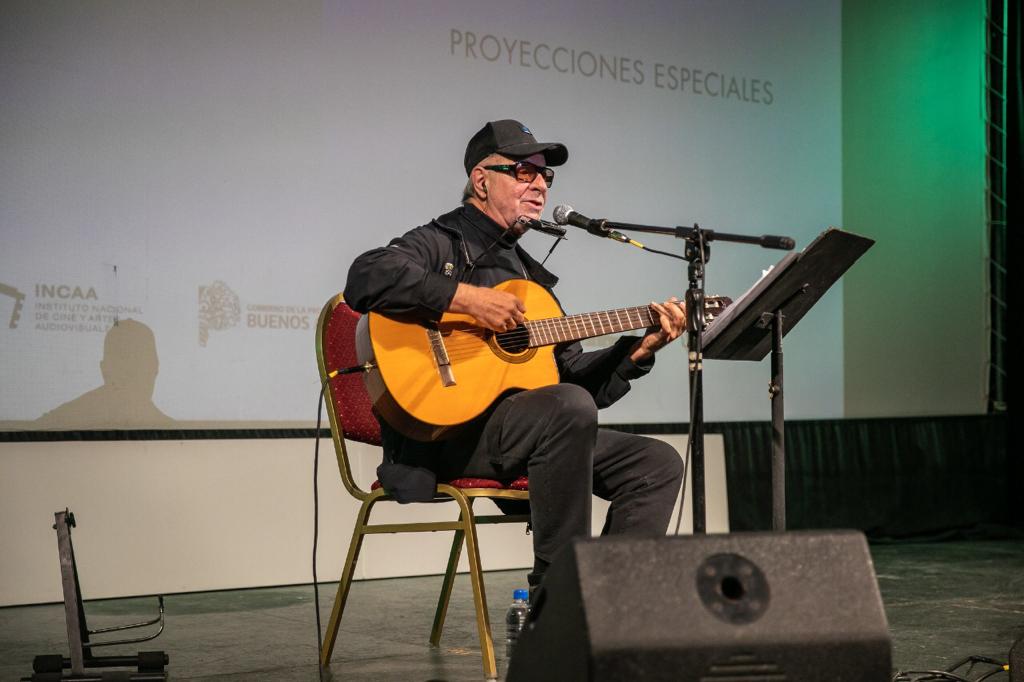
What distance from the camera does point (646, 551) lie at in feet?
4.98

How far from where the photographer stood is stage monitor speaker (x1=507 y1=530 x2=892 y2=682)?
145 centimetres

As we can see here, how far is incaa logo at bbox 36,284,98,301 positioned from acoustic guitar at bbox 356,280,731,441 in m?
1.61

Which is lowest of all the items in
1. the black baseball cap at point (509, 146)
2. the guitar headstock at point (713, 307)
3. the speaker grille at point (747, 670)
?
the speaker grille at point (747, 670)

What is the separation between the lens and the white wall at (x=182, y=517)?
3.90m

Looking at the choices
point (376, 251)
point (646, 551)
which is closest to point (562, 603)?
point (646, 551)

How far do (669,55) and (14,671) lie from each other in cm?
382

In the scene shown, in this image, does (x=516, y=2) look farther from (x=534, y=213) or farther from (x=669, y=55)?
(x=534, y=213)

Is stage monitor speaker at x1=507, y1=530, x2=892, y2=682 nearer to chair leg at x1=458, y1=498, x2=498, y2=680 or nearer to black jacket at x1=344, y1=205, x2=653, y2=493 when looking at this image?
chair leg at x1=458, y1=498, x2=498, y2=680

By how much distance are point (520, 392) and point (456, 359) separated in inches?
6.9

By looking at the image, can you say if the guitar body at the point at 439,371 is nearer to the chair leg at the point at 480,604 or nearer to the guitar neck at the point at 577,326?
the guitar neck at the point at 577,326

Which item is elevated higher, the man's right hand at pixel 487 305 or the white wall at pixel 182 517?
the man's right hand at pixel 487 305

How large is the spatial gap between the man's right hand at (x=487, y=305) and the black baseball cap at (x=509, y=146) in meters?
0.48

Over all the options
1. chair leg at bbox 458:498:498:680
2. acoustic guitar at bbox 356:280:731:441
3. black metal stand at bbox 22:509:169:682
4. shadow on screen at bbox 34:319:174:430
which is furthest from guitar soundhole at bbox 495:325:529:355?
shadow on screen at bbox 34:319:174:430

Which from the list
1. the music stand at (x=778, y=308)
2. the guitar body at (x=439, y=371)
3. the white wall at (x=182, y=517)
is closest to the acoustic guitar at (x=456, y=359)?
the guitar body at (x=439, y=371)
